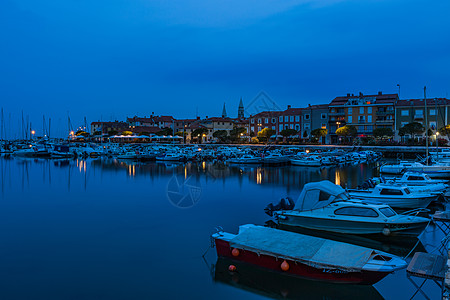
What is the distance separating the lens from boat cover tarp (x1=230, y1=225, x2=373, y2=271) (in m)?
9.56

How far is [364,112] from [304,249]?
2668 inches

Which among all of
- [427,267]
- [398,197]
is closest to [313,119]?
[398,197]

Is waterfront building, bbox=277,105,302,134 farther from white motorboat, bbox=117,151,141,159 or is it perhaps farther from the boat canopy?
the boat canopy

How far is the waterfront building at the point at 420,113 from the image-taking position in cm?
6412

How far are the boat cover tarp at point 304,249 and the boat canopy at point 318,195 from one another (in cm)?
370

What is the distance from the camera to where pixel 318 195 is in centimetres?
1474

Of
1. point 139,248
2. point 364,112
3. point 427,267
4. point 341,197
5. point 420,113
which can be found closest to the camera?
point 427,267

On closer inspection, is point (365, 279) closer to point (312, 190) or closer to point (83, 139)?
point (312, 190)

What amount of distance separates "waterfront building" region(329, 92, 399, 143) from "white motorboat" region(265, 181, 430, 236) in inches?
2395

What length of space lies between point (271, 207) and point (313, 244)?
20.7 feet

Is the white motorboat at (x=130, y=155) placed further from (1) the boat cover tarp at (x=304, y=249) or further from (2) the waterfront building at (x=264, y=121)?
(1) the boat cover tarp at (x=304, y=249)

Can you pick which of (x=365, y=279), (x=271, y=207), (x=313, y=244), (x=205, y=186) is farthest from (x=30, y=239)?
(x=205, y=186)

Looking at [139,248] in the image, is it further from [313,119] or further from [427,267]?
[313,119]

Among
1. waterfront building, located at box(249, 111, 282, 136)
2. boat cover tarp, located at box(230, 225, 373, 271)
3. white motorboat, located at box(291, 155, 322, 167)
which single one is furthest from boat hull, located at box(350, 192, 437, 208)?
waterfront building, located at box(249, 111, 282, 136)
